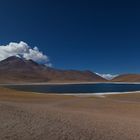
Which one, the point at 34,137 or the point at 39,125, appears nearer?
the point at 34,137

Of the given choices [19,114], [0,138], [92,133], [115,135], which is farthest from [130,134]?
[0,138]

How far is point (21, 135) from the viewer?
1000 centimetres

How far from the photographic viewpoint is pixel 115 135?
1220cm

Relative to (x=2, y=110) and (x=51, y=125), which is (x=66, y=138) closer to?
(x=51, y=125)

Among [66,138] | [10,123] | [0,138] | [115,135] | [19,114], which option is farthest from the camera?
[19,114]

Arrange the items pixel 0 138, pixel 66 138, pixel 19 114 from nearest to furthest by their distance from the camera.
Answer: pixel 0 138 < pixel 66 138 < pixel 19 114

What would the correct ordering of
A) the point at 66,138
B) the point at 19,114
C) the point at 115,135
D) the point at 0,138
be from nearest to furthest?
the point at 0,138
the point at 66,138
the point at 115,135
the point at 19,114

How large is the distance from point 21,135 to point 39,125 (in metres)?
1.54

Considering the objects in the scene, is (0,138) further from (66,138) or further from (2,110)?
(2,110)

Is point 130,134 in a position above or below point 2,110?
below

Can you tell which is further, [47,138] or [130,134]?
[130,134]

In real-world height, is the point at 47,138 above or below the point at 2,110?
below

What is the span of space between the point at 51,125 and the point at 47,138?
63.7 inches

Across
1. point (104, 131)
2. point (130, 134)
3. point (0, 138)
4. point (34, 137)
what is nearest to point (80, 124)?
point (104, 131)
